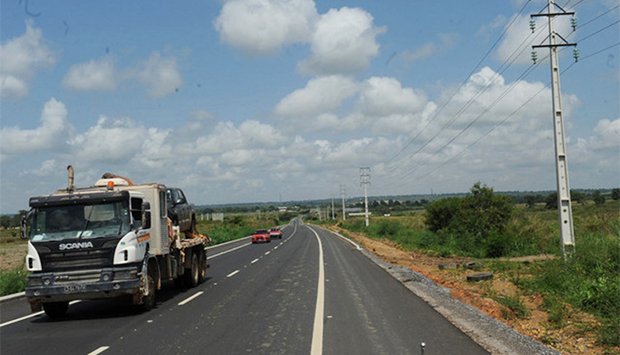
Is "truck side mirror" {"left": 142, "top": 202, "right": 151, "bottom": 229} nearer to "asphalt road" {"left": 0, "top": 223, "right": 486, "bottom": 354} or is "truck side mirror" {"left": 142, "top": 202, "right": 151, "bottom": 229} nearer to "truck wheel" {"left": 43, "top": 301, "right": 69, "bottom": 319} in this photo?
"asphalt road" {"left": 0, "top": 223, "right": 486, "bottom": 354}

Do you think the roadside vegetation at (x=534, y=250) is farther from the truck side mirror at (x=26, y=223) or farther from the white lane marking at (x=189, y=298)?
the truck side mirror at (x=26, y=223)

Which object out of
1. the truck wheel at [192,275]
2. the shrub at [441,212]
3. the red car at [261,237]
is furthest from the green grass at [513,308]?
the red car at [261,237]

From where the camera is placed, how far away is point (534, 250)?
32875 mm

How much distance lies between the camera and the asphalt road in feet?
30.8

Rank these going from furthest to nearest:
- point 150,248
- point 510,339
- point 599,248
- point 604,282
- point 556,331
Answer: point 599,248 → point 150,248 → point 604,282 → point 556,331 → point 510,339

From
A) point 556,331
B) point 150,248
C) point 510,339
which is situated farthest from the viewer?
point 150,248

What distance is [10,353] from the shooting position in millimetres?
9664

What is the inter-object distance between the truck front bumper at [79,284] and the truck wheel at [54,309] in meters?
0.65

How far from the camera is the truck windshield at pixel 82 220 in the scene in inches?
520

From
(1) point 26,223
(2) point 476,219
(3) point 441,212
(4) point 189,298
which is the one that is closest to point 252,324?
(4) point 189,298

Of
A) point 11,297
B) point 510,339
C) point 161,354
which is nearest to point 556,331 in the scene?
point 510,339

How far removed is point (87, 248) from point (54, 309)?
2009 millimetres

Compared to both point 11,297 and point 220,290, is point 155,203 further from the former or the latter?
point 11,297

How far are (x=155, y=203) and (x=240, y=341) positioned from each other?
6.89 meters
